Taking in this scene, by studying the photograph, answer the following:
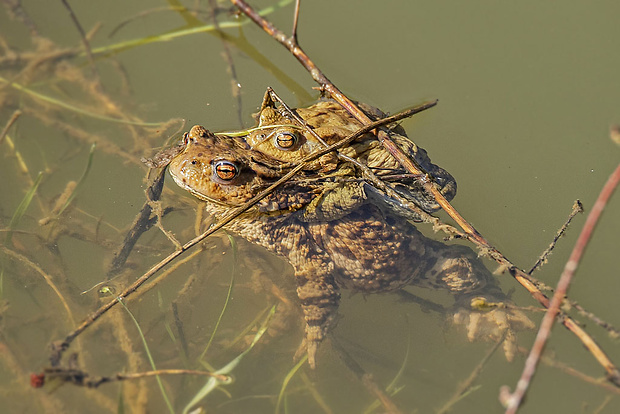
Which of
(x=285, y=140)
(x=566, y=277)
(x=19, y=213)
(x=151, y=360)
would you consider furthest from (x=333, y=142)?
(x=19, y=213)

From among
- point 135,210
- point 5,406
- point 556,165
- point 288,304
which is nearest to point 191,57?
→ point 135,210

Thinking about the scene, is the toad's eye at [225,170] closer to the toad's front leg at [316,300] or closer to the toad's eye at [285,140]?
the toad's eye at [285,140]

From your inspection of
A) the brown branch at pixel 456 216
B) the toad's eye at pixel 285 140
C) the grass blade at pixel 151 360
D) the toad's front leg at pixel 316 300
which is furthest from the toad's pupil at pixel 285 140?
the grass blade at pixel 151 360

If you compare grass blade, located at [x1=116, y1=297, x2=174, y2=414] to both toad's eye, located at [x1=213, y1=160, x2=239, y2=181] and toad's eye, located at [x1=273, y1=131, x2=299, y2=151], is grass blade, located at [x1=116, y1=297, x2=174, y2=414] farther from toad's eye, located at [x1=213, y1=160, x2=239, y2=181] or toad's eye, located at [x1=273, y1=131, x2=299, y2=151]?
toad's eye, located at [x1=273, y1=131, x2=299, y2=151]

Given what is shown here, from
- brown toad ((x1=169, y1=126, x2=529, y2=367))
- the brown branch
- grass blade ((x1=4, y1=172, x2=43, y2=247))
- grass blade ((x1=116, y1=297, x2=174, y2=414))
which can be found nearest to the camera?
the brown branch

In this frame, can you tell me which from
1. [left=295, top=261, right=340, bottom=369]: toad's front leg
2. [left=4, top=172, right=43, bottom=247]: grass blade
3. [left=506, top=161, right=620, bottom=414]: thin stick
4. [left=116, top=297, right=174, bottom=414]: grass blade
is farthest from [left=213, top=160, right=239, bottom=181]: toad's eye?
[left=506, top=161, right=620, bottom=414]: thin stick

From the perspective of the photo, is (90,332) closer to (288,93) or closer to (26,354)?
(26,354)
